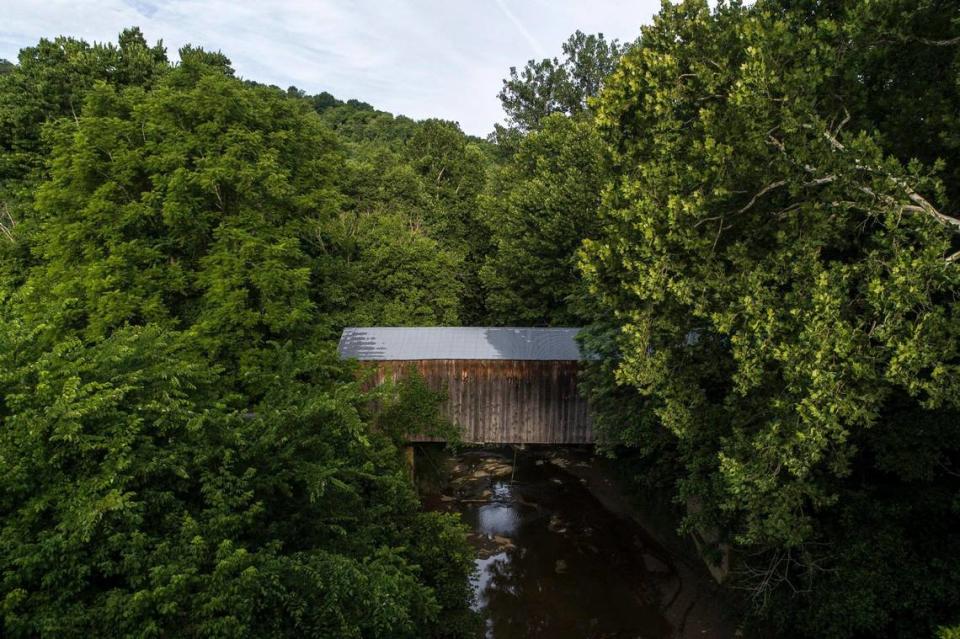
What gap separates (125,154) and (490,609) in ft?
54.2

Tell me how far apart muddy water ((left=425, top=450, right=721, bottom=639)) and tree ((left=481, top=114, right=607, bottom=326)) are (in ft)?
25.7

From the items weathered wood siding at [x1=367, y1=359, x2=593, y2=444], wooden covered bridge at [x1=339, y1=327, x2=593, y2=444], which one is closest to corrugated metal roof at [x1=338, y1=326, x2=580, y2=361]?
wooden covered bridge at [x1=339, y1=327, x2=593, y2=444]

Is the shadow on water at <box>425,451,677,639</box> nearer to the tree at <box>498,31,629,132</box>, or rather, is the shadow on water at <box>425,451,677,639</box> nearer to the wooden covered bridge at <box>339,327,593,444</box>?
the wooden covered bridge at <box>339,327,593,444</box>

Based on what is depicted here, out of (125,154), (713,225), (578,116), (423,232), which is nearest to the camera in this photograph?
(713,225)

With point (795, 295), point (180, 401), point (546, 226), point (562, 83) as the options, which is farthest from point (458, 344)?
point (562, 83)

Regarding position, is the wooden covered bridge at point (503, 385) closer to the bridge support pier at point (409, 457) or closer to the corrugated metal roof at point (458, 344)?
the corrugated metal roof at point (458, 344)

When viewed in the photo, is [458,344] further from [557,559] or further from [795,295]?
[795,295]

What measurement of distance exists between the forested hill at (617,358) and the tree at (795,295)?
7cm

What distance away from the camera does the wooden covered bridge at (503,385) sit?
1905 cm

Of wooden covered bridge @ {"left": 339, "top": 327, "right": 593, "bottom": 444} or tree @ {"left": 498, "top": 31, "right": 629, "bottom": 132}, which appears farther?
tree @ {"left": 498, "top": 31, "right": 629, "bottom": 132}

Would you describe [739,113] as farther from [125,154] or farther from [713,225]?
[125,154]

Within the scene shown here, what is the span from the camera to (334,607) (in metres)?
7.38

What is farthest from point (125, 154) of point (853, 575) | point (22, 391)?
point (853, 575)

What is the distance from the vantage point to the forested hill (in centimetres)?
743
